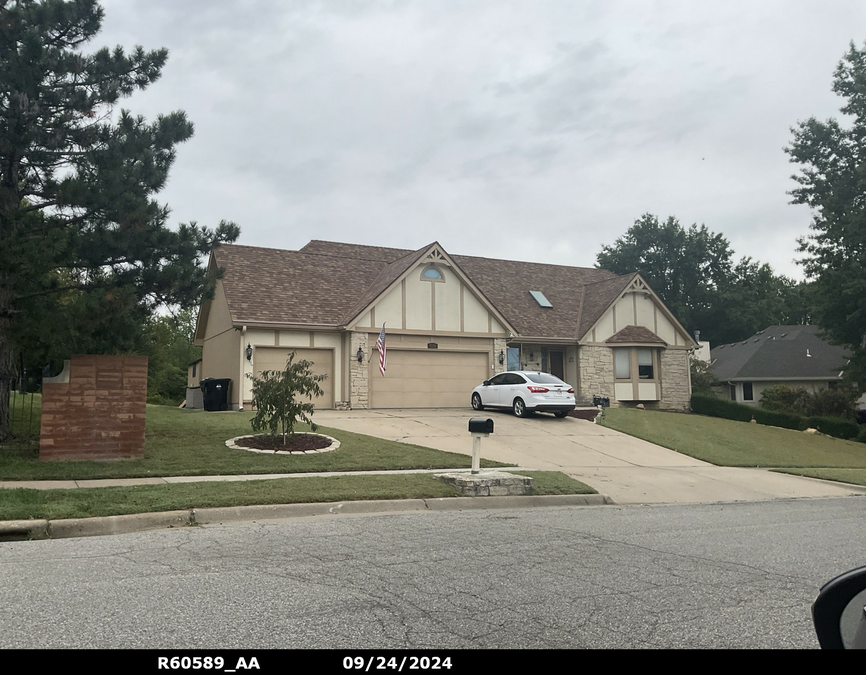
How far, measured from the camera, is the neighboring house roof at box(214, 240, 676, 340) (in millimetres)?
26266

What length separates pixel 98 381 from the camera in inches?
526

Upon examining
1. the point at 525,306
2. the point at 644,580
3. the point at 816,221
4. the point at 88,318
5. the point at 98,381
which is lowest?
the point at 644,580

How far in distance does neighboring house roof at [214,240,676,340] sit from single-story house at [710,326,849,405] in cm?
1264

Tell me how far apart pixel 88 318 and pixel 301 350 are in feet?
43.0

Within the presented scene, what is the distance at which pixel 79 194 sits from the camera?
491 inches

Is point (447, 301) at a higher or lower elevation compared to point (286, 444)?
higher

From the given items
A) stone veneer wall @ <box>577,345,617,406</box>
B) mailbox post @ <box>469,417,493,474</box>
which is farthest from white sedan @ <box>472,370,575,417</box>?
mailbox post @ <box>469,417,493,474</box>

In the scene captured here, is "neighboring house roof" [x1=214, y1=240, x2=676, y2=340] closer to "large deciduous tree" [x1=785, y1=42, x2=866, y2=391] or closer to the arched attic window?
the arched attic window

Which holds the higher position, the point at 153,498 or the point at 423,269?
the point at 423,269

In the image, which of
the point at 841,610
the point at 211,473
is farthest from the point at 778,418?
the point at 841,610

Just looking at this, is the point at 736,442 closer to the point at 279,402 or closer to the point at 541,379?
the point at 541,379

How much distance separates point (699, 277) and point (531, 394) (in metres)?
46.4

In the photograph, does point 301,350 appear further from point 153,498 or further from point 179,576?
point 179,576

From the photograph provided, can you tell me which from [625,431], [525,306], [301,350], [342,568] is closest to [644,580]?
[342,568]
